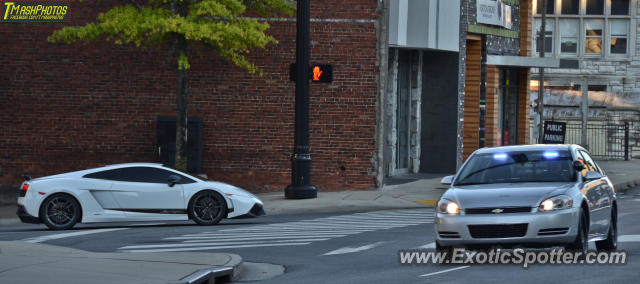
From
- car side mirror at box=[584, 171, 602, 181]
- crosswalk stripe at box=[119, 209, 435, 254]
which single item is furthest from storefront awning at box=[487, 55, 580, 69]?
car side mirror at box=[584, 171, 602, 181]

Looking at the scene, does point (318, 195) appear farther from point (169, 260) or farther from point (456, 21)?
point (169, 260)

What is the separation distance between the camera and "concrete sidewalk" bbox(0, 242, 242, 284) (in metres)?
11.6

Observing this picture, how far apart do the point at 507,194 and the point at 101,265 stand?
480 centimetres

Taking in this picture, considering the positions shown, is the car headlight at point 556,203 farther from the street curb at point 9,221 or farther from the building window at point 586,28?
the building window at point 586,28

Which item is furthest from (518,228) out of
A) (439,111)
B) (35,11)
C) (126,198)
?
(439,111)

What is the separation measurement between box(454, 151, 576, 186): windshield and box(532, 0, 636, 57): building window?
152 feet

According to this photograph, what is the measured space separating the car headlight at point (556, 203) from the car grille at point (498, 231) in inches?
12.7

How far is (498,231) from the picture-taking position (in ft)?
40.0

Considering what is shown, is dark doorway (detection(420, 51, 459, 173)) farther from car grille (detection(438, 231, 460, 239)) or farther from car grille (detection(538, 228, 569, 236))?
car grille (detection(538, 228, 569, 236))

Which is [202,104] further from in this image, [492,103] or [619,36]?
[619,36]

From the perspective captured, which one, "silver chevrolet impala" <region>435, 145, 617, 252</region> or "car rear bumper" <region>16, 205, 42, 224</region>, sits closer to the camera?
"silver chevrolet impala" <region>435, 145, 617, 252</region>

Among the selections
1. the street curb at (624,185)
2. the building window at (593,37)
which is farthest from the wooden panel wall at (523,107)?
the building window at (593,37)

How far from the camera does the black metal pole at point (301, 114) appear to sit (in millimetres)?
24797

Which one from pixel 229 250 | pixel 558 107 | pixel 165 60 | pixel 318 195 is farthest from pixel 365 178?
pixel 558 107
